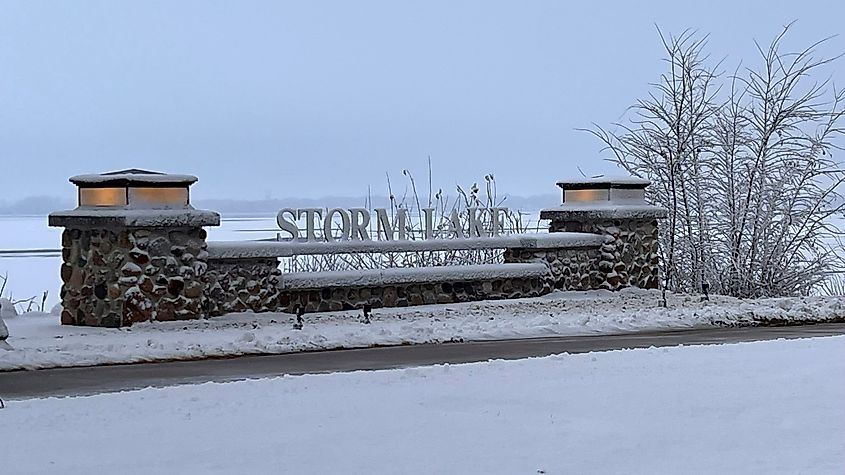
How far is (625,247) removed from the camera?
21750 mm

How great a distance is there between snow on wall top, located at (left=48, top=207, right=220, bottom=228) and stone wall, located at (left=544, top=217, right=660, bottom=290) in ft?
22.9

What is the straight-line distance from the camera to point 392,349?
14570 mm

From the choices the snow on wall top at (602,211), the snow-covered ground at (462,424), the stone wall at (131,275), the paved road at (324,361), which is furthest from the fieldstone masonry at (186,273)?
the snow-covered ground at (462,424)

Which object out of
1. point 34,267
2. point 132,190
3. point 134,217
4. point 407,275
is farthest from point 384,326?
point 34,267

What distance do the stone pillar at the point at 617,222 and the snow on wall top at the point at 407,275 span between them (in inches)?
55.5

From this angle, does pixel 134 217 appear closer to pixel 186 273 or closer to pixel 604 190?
pixel 186 273

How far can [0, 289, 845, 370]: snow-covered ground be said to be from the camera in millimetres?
14008

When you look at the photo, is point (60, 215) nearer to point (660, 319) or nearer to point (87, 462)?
point (660, 319)

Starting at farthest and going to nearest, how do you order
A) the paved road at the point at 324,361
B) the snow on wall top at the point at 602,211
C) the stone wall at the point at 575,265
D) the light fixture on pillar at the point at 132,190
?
1. the snow on wall top at the point at 602,211
2. the stone wall at the point at 575,265
3. the light fixture on pillar at the point at 132,190
4. the paved road at the point at 324,361

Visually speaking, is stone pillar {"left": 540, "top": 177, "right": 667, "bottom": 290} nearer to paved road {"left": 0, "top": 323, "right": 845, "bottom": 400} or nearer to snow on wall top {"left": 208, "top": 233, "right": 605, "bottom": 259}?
snow on wall top {"left": 208, "top": 233, "right": 605, "bottom": 259}

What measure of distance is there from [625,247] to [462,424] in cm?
1272

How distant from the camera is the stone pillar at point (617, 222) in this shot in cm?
2158

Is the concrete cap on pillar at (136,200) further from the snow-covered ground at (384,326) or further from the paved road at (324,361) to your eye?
the paved road at (324,361)

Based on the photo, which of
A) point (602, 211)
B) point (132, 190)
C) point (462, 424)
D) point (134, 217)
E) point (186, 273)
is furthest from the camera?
point (602, 211)
